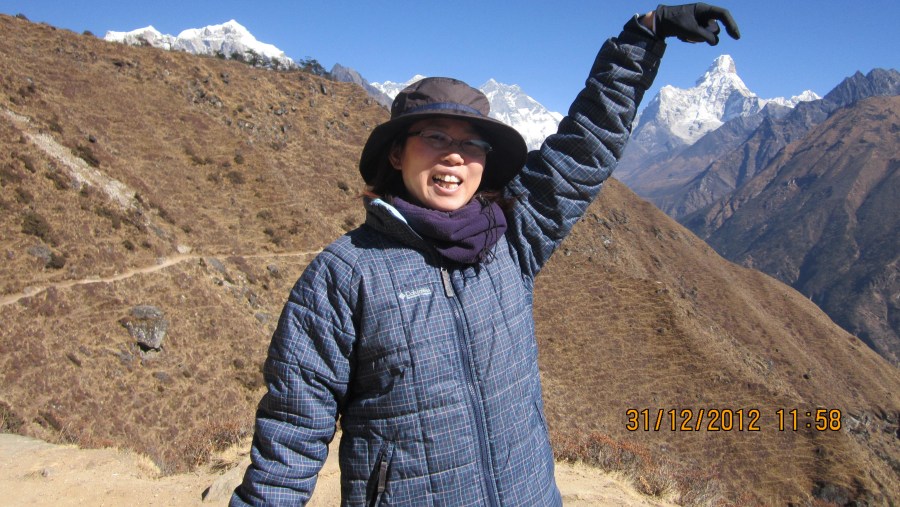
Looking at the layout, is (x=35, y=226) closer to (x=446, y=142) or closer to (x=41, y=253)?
(x=41, y=253)

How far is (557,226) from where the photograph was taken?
2842 mm

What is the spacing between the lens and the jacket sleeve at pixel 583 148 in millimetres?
2715

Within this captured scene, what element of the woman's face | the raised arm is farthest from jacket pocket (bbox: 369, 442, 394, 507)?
the raised arm

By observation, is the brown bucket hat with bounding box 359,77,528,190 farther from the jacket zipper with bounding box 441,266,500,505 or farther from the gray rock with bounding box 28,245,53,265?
the gray rock with bounding box 28,245,53,265

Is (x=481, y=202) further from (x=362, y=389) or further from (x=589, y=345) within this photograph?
(x=589, y=345)

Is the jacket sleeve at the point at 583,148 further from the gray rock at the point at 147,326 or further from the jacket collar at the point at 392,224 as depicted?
the gray rock at the point at 147,326

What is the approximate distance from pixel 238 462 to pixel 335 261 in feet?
24.8

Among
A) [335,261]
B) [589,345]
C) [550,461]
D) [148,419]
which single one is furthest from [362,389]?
[589,345]

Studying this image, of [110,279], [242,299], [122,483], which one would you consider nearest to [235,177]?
[242,299]

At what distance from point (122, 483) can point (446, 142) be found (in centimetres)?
760

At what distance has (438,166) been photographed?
2.45m

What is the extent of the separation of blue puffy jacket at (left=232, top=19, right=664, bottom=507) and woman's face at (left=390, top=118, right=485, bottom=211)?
0.72 feet

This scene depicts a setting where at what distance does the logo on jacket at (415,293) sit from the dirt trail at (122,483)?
5.97 m

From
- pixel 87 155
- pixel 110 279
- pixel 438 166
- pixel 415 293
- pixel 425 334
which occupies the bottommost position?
pixel 110 279
